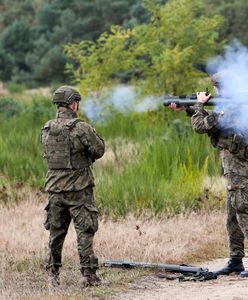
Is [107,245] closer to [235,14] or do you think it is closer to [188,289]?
[188,289]

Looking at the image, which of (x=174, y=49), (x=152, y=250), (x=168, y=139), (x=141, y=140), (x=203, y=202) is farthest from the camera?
(x=174, y=49)

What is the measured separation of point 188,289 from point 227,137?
1344 millimetres

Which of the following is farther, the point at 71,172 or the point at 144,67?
→ the point at 144,67

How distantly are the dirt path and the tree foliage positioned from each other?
847 cm

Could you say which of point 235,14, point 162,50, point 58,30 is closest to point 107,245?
point 162,50

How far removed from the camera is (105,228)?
913cm

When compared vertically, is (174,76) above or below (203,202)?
above

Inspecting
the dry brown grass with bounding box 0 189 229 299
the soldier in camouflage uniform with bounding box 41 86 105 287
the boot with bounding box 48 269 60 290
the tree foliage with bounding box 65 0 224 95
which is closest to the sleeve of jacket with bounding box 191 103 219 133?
the soldier in camouflage uniform with bounding box 41 86 105 287

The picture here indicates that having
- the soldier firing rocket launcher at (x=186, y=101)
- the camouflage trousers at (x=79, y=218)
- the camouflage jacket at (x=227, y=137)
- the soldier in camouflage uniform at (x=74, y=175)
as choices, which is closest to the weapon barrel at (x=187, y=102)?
the soldier firing rocket launcher at (x=186, y=101)

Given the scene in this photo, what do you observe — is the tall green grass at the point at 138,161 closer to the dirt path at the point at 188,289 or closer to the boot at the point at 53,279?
the dirt path at the point at 188,289

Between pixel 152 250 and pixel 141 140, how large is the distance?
5.63 m

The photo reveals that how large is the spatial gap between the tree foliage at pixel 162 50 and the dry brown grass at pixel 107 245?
6172mm

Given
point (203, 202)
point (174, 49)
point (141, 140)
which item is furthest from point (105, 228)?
point (174, 49)

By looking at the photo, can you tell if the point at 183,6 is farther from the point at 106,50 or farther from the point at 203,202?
the point at 203,202
